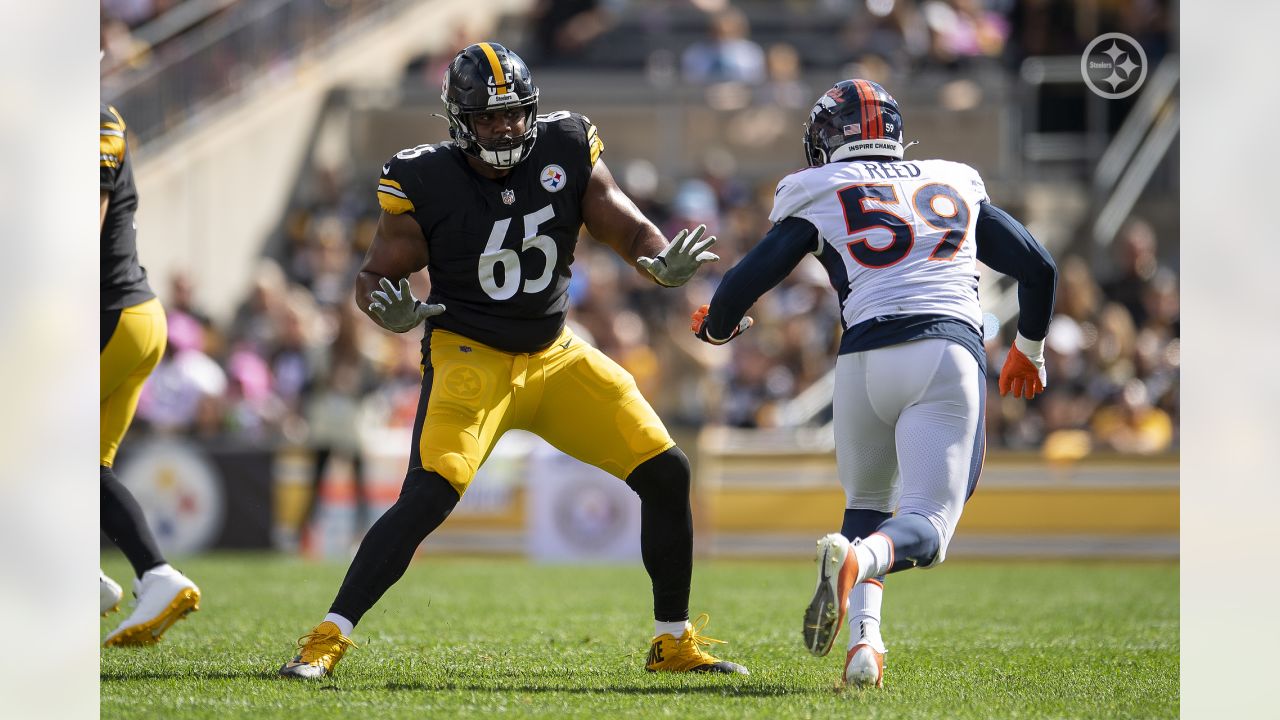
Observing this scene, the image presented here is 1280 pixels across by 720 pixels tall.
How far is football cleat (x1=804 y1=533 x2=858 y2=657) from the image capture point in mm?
4332

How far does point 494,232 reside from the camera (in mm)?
5262

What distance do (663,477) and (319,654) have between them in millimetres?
1287

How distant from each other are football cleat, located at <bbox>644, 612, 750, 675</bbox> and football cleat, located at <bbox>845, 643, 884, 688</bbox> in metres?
0.53

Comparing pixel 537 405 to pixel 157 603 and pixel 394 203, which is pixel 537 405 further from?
pixel 157 603

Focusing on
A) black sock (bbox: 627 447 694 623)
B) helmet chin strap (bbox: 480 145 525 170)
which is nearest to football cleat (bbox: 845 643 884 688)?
black sock (bbox: 627 447 694 623)

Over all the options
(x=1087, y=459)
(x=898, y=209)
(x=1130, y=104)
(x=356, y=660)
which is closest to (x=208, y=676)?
(x=356, y=660)

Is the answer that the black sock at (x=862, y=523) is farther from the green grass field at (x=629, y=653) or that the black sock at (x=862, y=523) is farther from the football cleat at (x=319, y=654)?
the football cleat at (x=319, y=654)

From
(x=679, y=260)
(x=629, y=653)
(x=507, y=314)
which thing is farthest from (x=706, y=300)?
(x=679, y=260)

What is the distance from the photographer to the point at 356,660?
Result: 5.66 meters

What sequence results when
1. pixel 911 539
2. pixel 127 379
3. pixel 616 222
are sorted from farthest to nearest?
pixel 127 379
pixel 616 222
pixel 911 539

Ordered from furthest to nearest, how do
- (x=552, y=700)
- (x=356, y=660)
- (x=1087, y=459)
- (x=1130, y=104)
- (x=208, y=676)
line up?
(x=1130, y=104), (x=1087, y=459), (x=356, y=660), (x=208, y=676), (x=552, y=700)

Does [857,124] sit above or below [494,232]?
above
